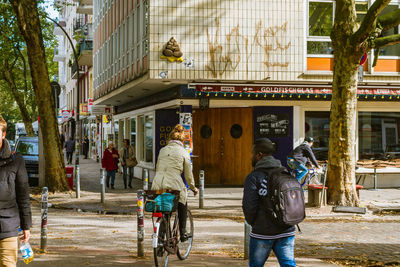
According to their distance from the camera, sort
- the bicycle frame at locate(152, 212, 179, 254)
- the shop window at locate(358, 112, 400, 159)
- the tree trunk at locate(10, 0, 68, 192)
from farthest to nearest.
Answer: the shop window at locate(358, 112, 400, 159)
the tree trunk at locate(10, 0, 68, 192)
the bicycle frame at locate(152, 212, 179, 254)

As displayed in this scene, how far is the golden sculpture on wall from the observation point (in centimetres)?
1695

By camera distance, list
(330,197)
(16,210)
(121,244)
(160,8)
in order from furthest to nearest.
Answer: (160,8), (330,197), (121,244), (16,210)

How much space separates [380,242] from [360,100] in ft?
34.4

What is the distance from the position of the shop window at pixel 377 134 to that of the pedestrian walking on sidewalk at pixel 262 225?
15.8 metres

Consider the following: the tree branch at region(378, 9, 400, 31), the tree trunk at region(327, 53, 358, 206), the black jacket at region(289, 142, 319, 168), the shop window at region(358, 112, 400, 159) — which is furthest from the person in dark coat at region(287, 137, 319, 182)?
the shop window at region(358, 112, 400, 159)

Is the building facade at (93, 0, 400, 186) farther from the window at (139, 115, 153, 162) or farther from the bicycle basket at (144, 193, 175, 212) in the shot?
the bicycle basket at (144, 193, 175, 212)

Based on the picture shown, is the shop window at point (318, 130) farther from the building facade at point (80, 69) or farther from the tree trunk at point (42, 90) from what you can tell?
the building facade at point (80, 69)

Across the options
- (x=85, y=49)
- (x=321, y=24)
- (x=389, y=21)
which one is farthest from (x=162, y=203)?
(x=85, y=49)

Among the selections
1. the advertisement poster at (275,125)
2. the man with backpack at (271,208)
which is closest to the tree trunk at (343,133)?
the advertisement poster at (275,125)

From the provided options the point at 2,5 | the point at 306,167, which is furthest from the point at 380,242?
the point at 2,5

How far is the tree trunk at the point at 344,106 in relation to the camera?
1306cm

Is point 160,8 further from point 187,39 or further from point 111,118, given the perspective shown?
point 111,118

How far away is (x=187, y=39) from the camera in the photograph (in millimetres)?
17344

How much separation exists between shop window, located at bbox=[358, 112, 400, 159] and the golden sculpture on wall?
7149 millimetres
